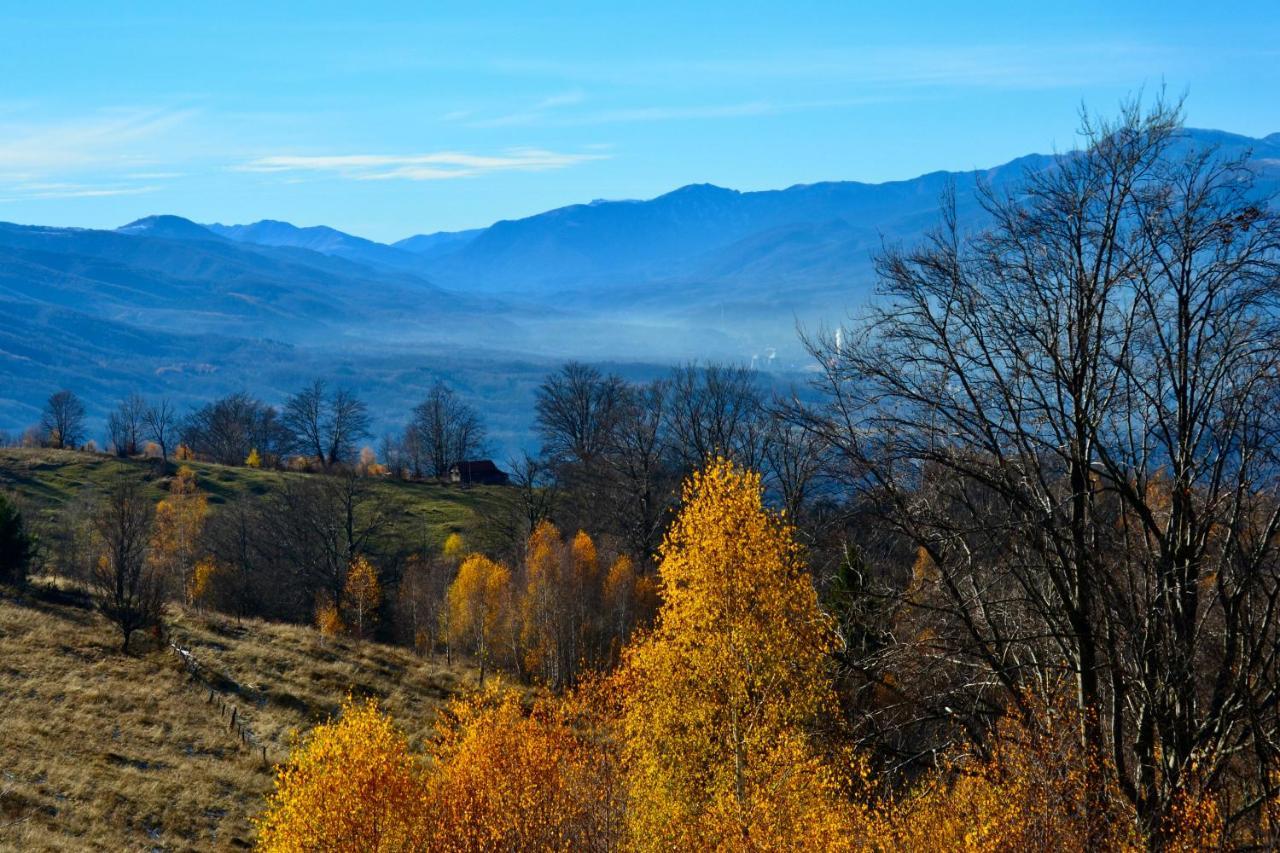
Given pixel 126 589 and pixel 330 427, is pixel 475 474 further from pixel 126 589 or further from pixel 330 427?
pixel 126 589

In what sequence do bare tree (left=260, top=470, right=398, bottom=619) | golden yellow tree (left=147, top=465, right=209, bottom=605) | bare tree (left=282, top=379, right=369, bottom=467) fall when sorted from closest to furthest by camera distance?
golden yellow tree (left=147, top=465, right=209, bottom=605) → bare tree (left=260, top=470, right=398, bottom=619) → bare tree (left=282, top=379, right=369, bottom=467)

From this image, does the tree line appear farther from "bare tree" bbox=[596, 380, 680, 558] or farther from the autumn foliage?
"bare tree" bbox=[596, 380, 680, 558]

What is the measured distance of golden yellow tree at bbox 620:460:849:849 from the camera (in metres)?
20.9

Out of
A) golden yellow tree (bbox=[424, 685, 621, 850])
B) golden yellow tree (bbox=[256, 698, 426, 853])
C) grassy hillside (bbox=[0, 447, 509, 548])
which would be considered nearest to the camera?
golden yellow tree (bbox=[424, 685, 621, 850])

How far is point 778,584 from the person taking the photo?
2183cm

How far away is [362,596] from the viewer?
63062 millimetres

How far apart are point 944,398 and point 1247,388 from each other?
2967 mm

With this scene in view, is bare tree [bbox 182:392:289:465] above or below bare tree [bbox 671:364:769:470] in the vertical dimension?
below

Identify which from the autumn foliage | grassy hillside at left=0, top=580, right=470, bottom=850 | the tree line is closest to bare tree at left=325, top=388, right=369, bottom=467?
grassy hillside at left=0, top=580, right=470, bottom=850

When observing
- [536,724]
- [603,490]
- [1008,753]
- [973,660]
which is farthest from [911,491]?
[603,490]

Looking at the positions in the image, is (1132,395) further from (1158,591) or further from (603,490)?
(603,490)

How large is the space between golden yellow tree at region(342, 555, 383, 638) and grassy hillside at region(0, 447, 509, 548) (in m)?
12.3

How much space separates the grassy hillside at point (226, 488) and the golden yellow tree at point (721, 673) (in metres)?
58.8

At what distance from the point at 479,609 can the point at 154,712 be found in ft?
92.8
